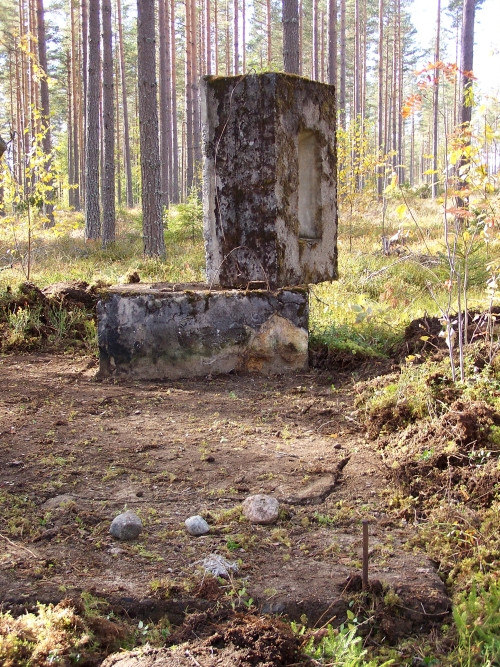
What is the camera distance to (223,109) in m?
5.87

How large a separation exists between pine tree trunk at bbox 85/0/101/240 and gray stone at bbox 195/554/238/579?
13.2 m

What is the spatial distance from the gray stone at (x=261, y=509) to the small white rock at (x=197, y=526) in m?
0.25

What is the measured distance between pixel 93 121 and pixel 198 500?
1301 centimetres

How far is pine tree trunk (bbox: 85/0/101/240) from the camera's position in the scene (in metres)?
13.8

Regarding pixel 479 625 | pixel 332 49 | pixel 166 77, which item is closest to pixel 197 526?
pixel 479 625

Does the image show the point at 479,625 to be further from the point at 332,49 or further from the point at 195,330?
the point at 332,49

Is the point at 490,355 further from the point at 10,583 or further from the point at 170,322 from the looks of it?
the point at 10,583

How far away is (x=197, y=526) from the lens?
2.95m

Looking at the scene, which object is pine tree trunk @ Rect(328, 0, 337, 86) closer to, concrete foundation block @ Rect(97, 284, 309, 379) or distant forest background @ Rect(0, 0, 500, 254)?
distant forest background @ Rect(0, 0, 500, 254)

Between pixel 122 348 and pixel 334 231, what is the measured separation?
2678mm

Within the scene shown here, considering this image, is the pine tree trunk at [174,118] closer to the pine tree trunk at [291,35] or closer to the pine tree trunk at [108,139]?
Answer: the pine tree trunk at [108,139]

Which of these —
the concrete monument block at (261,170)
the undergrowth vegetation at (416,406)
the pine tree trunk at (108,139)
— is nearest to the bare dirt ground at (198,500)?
the undergrowth vegetation at (416,406)

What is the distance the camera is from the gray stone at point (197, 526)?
2934 mm

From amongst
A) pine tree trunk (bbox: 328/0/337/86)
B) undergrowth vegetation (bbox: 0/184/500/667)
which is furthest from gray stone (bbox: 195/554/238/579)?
pine tree trunk (bbox: 328/0/337/86)
